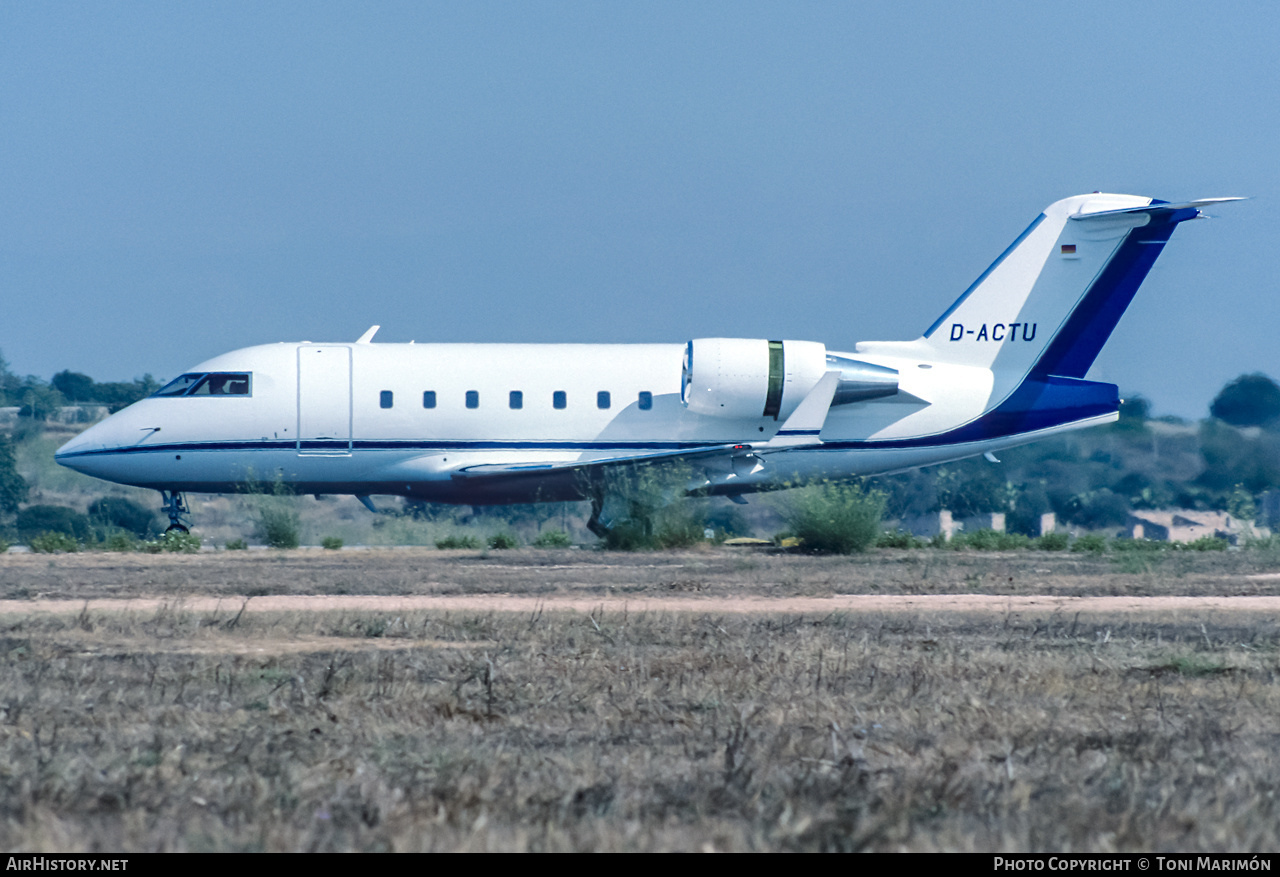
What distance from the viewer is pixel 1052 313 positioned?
30.1 m

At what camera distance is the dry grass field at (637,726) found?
17.3ft

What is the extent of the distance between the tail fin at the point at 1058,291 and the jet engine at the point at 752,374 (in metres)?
3.50

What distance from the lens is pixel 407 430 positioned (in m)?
28.3

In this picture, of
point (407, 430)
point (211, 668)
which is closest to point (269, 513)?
point (407, 430)

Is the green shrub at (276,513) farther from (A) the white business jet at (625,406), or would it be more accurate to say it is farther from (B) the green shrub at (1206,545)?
(B) the green shrub at (1206,545)

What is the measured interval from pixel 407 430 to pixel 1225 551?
1584cm

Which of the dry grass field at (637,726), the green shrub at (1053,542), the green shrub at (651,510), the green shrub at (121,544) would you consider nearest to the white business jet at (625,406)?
the green shrub at (651,510)

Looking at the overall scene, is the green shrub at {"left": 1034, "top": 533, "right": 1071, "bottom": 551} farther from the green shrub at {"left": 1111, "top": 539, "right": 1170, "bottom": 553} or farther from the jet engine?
the jet engine

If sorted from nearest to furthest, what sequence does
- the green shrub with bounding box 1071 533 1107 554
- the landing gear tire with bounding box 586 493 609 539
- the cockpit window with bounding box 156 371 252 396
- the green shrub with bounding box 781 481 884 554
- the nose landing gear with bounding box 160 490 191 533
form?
the green shrub with bounding box 781 481 884 554, the green shrub with bounding box 1071 533 1107 554, the landing gear tire with bounding box 586 493 609 539, the cockpit window with bounding box 156 371 252 396, the nose landing gear with bounding box 160 490 191 533

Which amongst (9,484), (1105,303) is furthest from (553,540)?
(9,484)

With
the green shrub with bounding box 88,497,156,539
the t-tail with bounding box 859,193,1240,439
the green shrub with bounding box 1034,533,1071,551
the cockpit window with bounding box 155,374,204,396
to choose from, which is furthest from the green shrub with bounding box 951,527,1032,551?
the green shrub with bounding box 88,497,156,539

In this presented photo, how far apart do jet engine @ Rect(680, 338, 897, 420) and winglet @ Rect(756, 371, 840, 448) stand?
0.52ft

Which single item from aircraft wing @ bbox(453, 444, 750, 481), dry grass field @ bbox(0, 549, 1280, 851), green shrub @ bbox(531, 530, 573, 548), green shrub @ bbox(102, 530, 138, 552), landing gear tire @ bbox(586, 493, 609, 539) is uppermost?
aircraft wing @ bbox(453, 444, 750, 481)

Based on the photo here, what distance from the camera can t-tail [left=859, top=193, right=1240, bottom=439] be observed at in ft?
98.1
